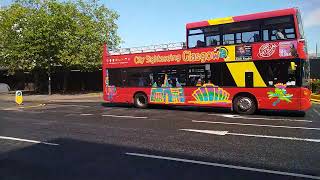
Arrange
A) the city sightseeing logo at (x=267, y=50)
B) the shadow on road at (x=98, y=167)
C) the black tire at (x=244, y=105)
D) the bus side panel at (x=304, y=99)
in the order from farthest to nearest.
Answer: the black tire at (x=244, y=105)
the city sightseeing logo at (x=267, y=50)
the bus side panel at (x=304, y=99)
the shadow on road at (x=98, y=167)

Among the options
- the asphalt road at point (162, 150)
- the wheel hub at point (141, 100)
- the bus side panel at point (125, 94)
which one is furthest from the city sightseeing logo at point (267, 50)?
the wheel hub at point (141, 100)

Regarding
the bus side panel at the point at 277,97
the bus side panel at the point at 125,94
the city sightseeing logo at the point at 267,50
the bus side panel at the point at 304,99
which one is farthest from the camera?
the bus side panel at the point at 125,94

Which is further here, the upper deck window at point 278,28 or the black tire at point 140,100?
the black tire at point 140,100

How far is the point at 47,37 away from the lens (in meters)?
31.6

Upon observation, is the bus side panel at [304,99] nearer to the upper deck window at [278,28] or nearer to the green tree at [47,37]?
the upper deck window at [278,28]

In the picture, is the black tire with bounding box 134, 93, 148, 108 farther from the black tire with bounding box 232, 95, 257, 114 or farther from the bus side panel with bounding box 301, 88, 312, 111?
the bus side panel with bounding box 301, 88, 312, 111

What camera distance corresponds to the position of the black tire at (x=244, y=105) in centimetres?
1543

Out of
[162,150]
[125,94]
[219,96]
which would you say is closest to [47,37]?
[125,94]

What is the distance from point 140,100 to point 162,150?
1133 centimetres

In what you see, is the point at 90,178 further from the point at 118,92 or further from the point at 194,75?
the point at 118,92

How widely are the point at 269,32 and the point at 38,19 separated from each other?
23036mm

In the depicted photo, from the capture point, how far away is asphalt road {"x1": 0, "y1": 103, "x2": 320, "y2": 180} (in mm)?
6418

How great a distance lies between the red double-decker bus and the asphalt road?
195 cm

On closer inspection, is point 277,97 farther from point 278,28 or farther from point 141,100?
point 141,100
